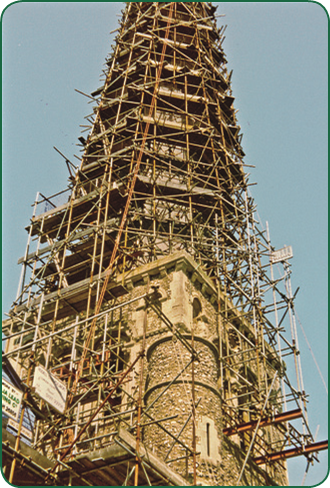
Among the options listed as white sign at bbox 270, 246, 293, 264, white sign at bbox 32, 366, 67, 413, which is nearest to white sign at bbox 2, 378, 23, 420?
white sign at bbox 32, 366, 67, 413

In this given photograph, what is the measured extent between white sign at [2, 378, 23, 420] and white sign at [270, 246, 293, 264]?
1478 centimetres

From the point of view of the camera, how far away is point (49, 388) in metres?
20.6

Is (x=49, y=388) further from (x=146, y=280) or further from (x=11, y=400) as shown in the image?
(x=146, y=280)

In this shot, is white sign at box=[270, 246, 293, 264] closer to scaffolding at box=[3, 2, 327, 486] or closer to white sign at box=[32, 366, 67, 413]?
scaffolding at box=[3, 2, 327, 486]

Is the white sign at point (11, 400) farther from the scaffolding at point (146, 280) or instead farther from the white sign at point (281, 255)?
the white sign at point (281, 255)

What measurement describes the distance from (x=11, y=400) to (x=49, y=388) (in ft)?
5.44

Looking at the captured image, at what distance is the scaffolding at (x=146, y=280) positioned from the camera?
859 inches

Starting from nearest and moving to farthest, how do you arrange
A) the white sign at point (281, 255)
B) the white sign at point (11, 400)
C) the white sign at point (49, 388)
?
1. the white sign at point (11, 400)
2. the white sign at point (49, 388)
3. the white sign at point (281, 255)

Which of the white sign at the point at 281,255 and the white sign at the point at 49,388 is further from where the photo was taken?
the white sign at the point at 281,255

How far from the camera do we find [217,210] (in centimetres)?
3269

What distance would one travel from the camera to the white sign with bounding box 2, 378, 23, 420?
18.9 metres

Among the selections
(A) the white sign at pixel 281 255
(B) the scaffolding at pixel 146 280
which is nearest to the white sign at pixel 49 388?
(B) the scaffolding at pixel 146 280

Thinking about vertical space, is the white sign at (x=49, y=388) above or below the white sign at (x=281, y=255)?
below

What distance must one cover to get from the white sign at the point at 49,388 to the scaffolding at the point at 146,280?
0.08m
